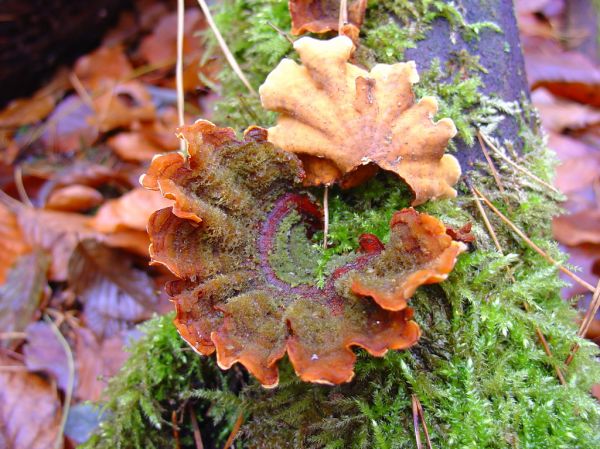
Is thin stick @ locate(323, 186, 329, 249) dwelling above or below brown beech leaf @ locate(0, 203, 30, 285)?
above

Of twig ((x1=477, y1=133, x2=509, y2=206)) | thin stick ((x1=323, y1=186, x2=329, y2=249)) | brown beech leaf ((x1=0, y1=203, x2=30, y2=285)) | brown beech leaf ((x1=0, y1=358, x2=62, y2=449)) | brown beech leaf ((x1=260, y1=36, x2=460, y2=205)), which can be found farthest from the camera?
brown beech leaf ((x1=0, y1=203, x2=30, y2=285))

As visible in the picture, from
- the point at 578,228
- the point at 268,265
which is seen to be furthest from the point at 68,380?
the point at 578,228

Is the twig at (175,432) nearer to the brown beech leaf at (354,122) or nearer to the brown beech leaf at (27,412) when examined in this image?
the brown beech leaf at (27,412)

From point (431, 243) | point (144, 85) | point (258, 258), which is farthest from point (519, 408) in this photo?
point (144, 85)

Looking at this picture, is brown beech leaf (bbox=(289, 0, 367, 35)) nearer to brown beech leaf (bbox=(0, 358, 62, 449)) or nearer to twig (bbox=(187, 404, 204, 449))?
twig (bbox=(187, 404, 204, 449))

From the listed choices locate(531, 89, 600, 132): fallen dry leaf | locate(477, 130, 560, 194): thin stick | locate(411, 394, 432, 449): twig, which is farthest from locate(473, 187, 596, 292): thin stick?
locate(531, 89, 600, 132): fallen dry leaf
